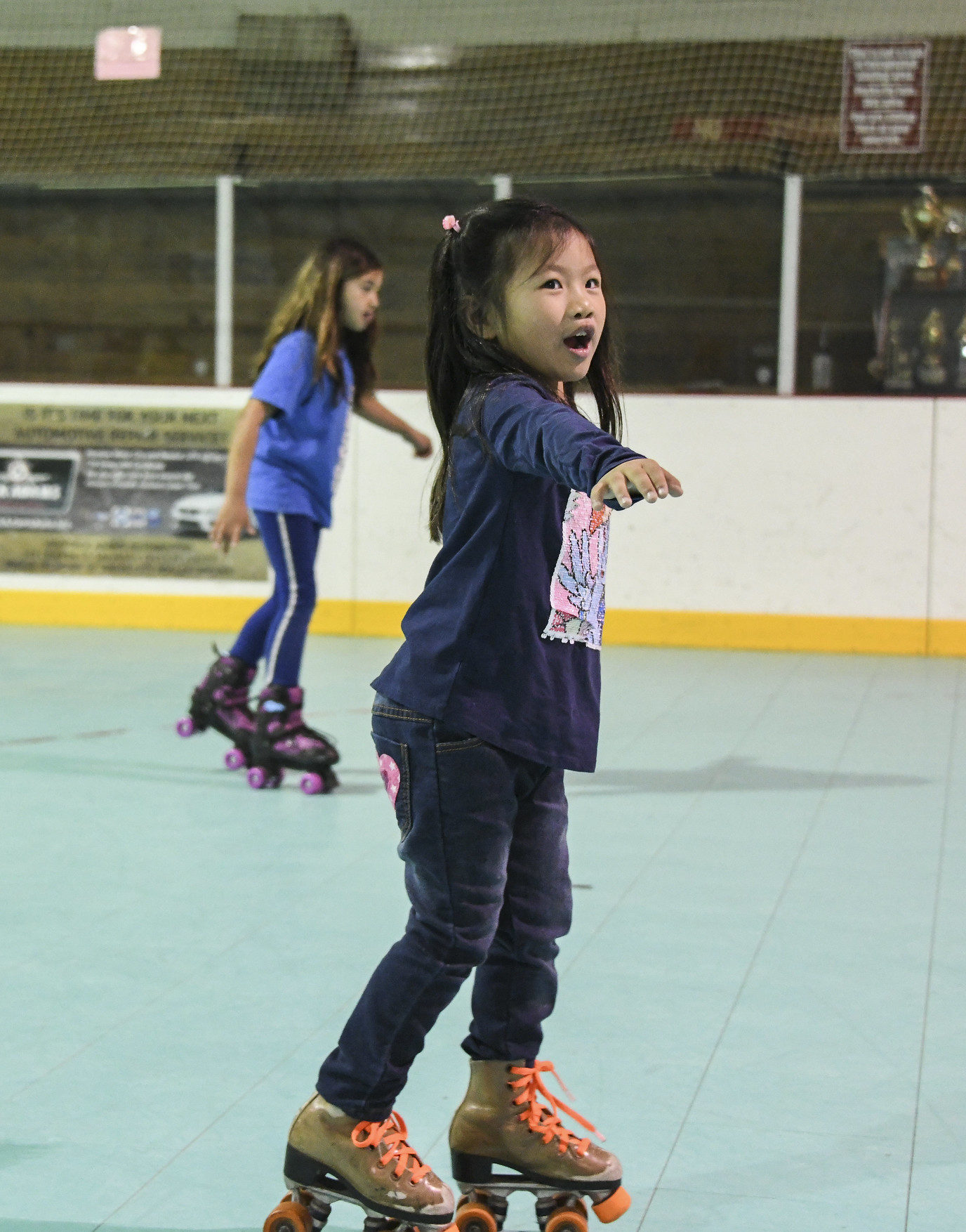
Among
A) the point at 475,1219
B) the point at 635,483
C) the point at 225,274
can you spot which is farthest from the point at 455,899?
the point at 225,274

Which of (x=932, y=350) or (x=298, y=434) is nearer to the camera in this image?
(x=298, y=434)

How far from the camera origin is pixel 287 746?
4.21 m

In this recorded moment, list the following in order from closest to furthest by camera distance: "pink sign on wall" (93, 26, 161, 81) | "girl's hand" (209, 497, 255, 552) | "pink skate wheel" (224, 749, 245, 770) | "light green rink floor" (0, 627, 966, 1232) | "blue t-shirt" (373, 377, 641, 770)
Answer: "blue t-shirt" (373, 377, 641, 770), "light green rink floor" (0, 627, 966, 1232), "girl's hand" (209, 497, 255, 552), "pink skate wheel" (224, 749, 245, 770), "pink sign on wall" (93, 26, 161, 81)

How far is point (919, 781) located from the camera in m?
4.50

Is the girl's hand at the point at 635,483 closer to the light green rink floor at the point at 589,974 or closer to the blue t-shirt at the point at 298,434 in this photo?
the light green rink floor at the point at 589,974

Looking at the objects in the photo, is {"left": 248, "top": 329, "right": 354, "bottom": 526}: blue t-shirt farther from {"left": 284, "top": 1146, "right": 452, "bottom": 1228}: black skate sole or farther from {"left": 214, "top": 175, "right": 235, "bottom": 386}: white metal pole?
{"left": 214, "top": 175, "right": 235, "bottom": 386}: white metal pole

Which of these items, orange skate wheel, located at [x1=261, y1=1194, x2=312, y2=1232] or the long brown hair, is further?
the long brown hair

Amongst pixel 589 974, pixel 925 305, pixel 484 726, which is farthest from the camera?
pixel 925 305

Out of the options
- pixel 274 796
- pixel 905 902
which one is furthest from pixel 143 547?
pixel 905 902

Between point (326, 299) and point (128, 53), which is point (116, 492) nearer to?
point (128, 53)

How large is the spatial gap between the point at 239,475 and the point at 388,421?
0.61 m

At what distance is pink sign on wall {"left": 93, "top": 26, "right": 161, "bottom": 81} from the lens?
847 centimetres

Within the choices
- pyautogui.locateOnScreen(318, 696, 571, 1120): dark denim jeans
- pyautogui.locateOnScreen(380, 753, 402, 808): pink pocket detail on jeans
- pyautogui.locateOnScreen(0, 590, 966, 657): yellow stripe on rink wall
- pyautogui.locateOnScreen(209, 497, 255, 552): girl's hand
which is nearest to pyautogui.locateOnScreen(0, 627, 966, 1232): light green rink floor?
pyautogui.locateOnScreen(318, 696, 571, 1120): dark denim jeans

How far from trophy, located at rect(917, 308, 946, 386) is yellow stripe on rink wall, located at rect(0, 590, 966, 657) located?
1.22 meters
